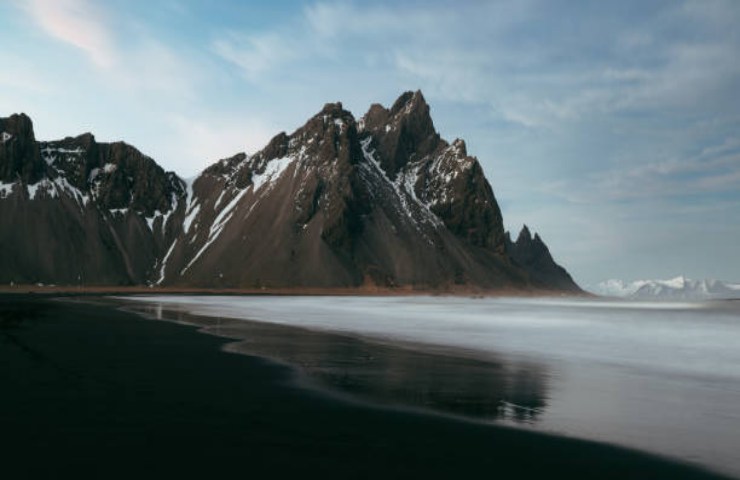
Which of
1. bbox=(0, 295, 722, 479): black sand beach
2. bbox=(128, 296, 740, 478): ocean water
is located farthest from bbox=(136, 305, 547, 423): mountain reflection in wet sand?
bbox=(0, 295, 722, 479): black sand beach

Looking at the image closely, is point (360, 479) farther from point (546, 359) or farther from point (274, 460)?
point (546, 359)

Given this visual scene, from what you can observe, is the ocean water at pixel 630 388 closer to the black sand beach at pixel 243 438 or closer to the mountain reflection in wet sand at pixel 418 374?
the mountain reflection in wet sand at pixel 418 374

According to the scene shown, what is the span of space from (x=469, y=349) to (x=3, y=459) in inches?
1077

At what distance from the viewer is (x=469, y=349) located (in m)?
35.4

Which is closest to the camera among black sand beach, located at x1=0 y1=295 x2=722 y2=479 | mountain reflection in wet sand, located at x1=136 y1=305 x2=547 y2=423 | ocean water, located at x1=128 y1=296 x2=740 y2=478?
black sand beach, located at x1=0 y1=295 x2=722 y2=479

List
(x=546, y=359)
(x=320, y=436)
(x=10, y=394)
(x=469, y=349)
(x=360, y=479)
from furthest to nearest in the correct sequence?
(x=469, y=349), (x=546, y=359), (x=10, y=394), (x=320, y=436), (x=360, y=479)

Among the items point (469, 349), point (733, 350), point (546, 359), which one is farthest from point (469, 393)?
point (733, 350)

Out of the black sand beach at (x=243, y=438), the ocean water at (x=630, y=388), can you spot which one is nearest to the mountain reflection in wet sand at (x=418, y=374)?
the ocean water at (x=630, y=388)

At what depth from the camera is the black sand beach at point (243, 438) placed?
10.9 metres

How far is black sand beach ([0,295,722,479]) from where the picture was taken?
10.9 meters

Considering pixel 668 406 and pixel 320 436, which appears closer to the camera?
pixel 320 436

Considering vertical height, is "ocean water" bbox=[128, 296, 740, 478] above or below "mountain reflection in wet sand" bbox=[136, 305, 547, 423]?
above

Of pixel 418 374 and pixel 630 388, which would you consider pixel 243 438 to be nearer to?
pixel 418 374

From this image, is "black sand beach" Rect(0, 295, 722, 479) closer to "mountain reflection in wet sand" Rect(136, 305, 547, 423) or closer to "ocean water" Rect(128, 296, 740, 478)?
"ocean water" Rect(128, 296, 740, 478)
